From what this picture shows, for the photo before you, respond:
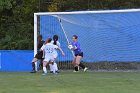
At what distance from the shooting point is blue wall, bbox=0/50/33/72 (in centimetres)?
2550

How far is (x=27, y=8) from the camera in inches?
1405

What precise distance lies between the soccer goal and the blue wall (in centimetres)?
66

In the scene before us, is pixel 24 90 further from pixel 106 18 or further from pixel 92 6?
pixel 92 6

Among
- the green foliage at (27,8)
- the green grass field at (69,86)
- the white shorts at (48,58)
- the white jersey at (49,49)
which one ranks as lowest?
the green grass field at (69,86)

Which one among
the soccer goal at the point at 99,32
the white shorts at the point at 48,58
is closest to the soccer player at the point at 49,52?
the white shorts at the point at 48,58

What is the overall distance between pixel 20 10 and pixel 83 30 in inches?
441

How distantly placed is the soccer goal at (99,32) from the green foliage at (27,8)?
628 centimetres

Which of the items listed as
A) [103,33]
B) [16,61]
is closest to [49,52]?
[16,61]

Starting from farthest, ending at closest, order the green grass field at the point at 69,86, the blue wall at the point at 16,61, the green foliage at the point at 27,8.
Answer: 1. the green foliage at the point at 27,8
2. the blue wall at the point at 16,61
3. the green grass field at the point at 69,86

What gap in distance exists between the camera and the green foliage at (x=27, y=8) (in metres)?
33.3

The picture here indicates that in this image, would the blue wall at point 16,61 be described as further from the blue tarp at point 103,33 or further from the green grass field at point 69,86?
the green grass field at point 69,86

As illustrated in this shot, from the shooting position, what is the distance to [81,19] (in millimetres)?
25625

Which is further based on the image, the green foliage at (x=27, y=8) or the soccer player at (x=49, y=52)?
the green foliage at (x=27, y=8)

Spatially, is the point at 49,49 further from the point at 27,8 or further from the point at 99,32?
the point at 27,8
